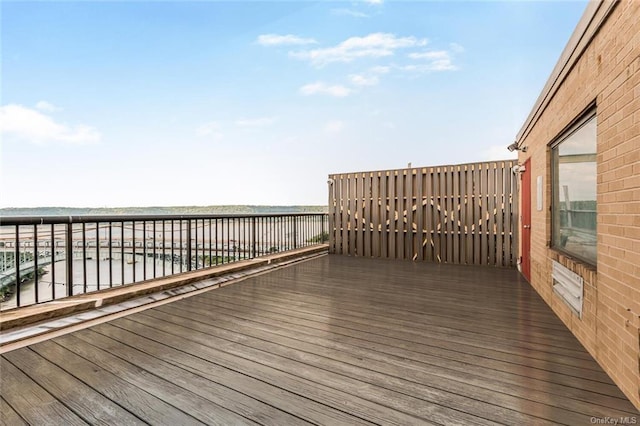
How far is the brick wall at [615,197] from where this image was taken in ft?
4.68

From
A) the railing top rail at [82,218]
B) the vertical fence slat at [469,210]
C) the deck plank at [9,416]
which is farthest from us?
the vertical fence slat at [469,210]

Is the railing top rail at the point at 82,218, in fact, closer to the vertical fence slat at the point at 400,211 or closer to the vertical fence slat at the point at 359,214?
the vertical fence slat at the point at 359,214

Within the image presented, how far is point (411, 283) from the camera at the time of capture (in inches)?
161

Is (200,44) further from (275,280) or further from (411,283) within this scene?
(411,283)

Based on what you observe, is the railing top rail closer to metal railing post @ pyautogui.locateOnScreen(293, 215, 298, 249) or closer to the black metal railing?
the black metal railing

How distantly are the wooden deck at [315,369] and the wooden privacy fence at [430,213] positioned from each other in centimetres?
255

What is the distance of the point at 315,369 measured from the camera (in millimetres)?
1777

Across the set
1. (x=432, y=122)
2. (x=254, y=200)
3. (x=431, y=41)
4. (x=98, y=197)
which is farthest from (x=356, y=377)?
(x=98, y=197)

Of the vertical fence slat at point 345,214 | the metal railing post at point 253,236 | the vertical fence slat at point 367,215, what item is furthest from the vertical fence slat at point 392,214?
the metal railing post at point 253,236

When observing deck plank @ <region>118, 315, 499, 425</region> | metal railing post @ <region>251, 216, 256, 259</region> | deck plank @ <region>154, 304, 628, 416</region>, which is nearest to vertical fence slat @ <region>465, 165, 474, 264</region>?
metal railing post @ <region>251, 216, 256, 259</region>

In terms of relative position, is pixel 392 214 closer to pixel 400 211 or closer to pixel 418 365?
pixel 400 211

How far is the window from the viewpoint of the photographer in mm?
2088

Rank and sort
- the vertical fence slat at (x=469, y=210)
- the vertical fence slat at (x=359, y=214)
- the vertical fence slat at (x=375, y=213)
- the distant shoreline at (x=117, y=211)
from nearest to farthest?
the distant shoreline at (x=117, y=211), the vertical fence slat at (x=469, y=210), the vertical fence slat at (x=375, y=213), the vertical fence slat at (x=359, y=214)

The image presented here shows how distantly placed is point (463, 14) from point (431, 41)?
1.42m
